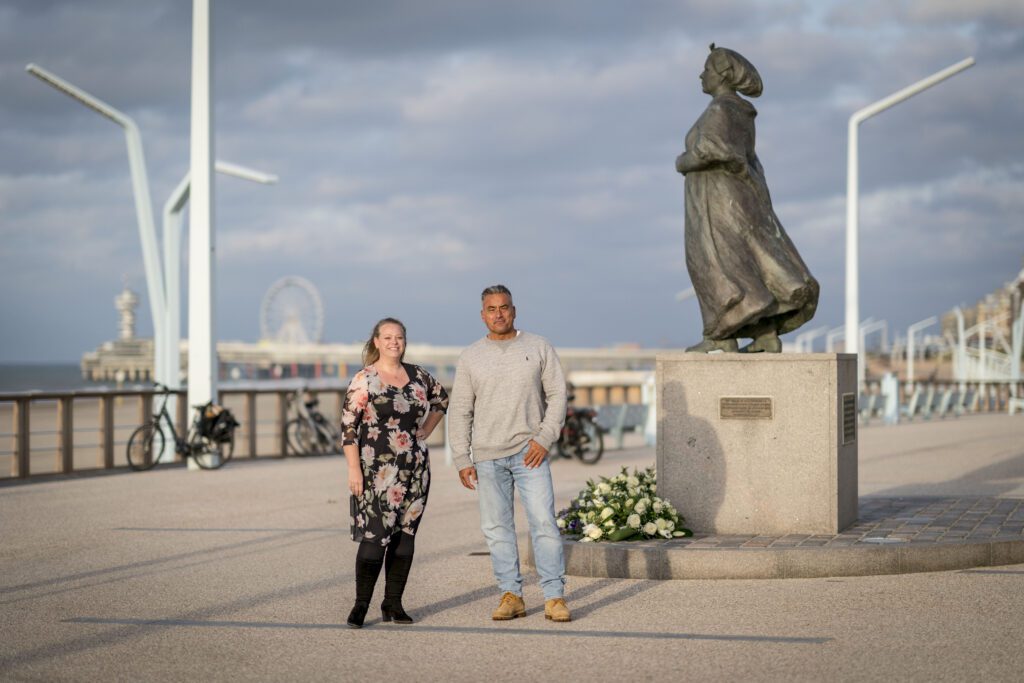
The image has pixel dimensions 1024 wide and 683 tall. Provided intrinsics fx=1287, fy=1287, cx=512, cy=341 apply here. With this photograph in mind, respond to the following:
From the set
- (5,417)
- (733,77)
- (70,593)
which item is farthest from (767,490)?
(5,417)

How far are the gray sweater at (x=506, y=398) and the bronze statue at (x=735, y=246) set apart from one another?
3.25 meters

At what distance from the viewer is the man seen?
22.2 feet

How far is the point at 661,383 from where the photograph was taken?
9586 mm

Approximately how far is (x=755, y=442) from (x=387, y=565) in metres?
3.37

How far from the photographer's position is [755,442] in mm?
9305

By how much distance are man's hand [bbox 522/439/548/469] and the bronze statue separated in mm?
3472

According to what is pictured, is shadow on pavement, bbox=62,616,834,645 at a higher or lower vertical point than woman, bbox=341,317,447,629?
lower

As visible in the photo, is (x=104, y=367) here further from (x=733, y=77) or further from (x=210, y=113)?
(x=733, y=77)

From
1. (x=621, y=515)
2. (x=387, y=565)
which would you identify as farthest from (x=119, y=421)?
(x=387, y=565)

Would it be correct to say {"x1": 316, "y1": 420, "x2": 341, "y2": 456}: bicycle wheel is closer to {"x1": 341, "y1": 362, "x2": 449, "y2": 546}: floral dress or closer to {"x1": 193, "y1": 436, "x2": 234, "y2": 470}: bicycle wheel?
{"x1": 193, "y1": 436, "x2": 234, "y2": 470}: bicycle wheel

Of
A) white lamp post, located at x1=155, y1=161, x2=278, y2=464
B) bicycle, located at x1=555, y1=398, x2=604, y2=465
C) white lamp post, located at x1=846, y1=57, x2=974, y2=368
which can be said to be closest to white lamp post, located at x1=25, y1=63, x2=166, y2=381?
white lamp post, located at x1=155, y1=161, x2=278, y2=464

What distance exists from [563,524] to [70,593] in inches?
133

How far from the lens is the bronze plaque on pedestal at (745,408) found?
30.5 feet

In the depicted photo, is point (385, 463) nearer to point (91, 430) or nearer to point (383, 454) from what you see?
point (383, 454)
